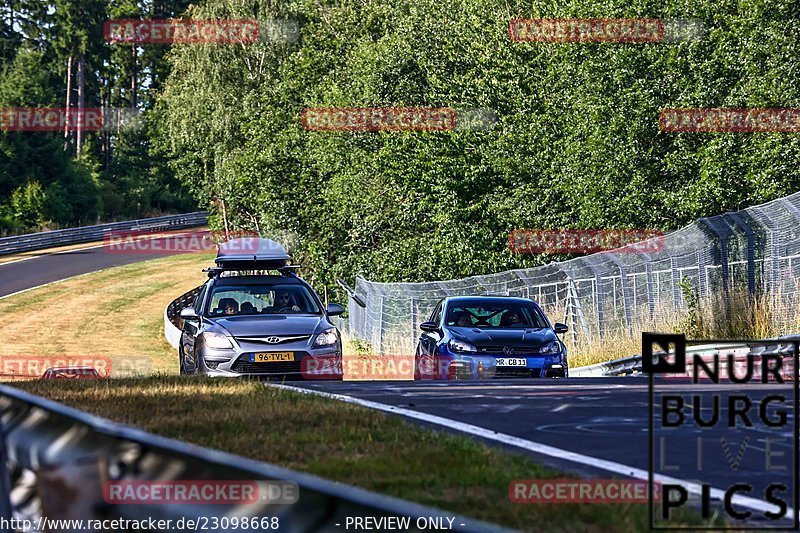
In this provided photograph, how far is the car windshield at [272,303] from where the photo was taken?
1800 centimetres

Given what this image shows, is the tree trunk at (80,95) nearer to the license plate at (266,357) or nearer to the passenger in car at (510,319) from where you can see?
the passenger in car at (510,319)

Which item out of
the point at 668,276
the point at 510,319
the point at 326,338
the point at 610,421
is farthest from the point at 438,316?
the point at 610,421

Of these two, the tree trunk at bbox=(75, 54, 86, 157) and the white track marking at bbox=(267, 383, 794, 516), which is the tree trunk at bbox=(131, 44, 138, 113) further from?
the white track marking at bbox=(267, 383, 794, 516)

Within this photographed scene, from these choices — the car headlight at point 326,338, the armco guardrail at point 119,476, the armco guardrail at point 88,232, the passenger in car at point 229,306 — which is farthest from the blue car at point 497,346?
the armco guardrail at point 88,232

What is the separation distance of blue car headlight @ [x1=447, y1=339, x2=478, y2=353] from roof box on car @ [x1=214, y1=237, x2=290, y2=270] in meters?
3.39

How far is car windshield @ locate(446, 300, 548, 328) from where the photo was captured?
62.1 ft

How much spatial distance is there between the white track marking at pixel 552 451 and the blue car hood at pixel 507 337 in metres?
5.68

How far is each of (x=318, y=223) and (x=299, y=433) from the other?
38.4 meters

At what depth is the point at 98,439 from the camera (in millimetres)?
4340

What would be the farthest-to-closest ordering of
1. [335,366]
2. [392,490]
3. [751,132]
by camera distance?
[751,132]
[335,366]
[392,490]

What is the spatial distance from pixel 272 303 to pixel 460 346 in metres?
2.93

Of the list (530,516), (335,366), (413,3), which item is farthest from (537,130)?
(530,516)

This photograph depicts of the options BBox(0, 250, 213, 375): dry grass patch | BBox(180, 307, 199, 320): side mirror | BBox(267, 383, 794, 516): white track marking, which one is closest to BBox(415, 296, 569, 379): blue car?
BBox(180, 307, 199, 320): side mirror

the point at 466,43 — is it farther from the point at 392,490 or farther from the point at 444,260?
the point at 392,490
